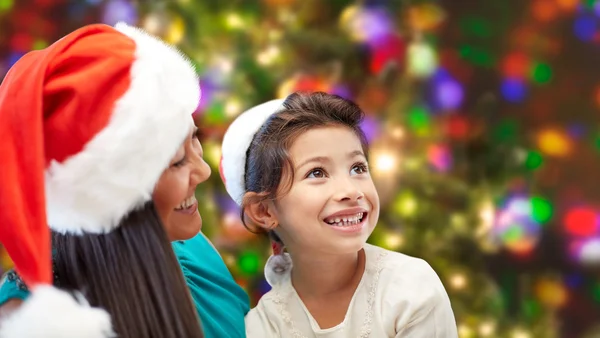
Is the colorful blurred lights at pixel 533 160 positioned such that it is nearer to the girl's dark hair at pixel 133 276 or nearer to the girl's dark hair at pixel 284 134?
the girl's dark hair at pixel 284 134

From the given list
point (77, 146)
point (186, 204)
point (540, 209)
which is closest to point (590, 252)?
point (540, 209)

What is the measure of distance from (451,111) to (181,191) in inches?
74.1

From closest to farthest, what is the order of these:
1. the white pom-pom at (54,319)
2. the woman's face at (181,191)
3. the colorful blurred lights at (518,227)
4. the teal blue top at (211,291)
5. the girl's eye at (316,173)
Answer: the white pom-pom at (54,319) → the woman's face at (181,191) → the teal blue top at (211,291) → the girl's eye at (316,173) → the colorful blurred lights at (518,227)

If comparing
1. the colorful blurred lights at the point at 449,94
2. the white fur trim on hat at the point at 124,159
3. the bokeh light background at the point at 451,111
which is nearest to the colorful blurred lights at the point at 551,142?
the bokeh light background at the point at 451,111

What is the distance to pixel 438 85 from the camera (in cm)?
280

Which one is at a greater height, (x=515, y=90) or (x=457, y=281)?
(x=515, y=90)

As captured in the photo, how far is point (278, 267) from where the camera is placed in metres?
1.73

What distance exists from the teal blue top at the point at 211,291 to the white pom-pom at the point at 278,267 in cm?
12

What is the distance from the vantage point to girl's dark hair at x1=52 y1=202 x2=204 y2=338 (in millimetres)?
1079

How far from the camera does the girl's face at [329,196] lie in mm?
1502

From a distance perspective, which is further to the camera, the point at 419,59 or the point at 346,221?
the point at 419,59

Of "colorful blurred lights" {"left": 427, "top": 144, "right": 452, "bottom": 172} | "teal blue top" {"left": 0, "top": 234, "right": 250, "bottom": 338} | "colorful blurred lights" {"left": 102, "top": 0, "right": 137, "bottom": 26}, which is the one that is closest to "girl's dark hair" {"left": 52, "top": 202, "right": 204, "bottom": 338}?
"teal blue top" {"left": 0, "top": 234, "right": 250, "bottom": 338}

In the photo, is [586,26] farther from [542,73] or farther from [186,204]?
[186,204]

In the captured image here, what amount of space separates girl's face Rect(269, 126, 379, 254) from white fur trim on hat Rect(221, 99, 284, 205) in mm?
135
